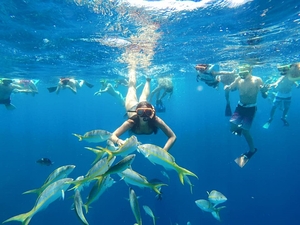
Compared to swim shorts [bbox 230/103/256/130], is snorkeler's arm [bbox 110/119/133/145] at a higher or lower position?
higher

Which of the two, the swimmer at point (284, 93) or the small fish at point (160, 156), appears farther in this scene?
the swimmer at point (284, 93)

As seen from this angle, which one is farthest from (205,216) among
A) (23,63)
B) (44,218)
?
(23,63)

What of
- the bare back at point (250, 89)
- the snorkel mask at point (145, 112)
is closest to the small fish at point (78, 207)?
the snorkel mask at point (145, 112)

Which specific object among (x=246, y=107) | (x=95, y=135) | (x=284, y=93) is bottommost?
(x=284, y=93)

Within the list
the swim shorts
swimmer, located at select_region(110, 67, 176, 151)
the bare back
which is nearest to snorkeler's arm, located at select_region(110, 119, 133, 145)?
swimmer, located at select_region(110, 67, 176, 151)

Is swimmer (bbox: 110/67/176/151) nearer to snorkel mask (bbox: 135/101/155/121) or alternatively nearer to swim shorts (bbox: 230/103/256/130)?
snorkel mask (bbox: 135/101/155/121)

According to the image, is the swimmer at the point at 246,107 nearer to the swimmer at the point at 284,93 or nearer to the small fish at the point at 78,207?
the swimmer at the point at 284,93

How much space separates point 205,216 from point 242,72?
18508 mm

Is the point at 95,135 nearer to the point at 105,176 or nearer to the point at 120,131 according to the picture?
the point at 120,131

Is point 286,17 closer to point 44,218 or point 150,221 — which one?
point 150,221


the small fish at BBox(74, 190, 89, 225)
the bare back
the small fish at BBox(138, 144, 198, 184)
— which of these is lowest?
the bare back

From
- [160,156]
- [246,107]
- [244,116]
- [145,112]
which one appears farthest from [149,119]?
[246,107]

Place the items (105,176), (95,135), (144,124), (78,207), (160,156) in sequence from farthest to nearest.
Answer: (144,124), (95,135), (160,156), (78,207), (105,176)

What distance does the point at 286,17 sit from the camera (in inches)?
418
